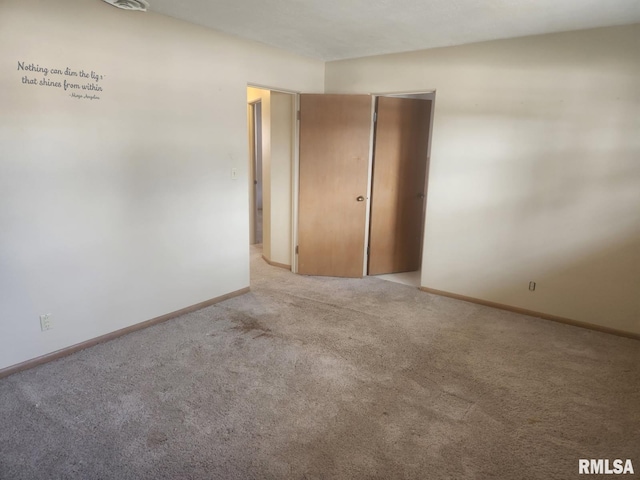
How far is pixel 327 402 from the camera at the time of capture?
2.25 m

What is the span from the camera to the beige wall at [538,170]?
3.05 m

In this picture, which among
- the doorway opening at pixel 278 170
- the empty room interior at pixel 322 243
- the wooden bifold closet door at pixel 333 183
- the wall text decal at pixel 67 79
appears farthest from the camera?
the doorway opening at pixel 278 170

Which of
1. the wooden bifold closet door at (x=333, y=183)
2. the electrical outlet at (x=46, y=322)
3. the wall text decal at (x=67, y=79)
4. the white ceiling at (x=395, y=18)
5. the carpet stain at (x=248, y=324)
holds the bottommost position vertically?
the carpet stain at (x=248, y=324)

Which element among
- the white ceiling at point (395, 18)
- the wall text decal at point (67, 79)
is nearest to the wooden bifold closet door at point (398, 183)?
the white ceiling at point (395, 18)

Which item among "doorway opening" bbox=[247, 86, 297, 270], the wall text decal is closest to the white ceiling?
the wall text decal

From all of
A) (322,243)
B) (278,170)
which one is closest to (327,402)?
(322,243)

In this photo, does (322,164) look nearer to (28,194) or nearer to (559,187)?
(559,187)

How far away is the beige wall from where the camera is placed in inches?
120

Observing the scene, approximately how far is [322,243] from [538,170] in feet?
7.64

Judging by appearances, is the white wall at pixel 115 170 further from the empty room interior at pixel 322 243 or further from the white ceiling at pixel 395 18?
the white ceiling at pixel 395 18

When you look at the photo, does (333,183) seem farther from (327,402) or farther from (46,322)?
(46,322)

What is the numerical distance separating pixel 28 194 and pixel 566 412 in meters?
3.50

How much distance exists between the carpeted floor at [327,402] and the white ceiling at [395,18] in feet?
7.99

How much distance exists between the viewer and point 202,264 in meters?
3.54
